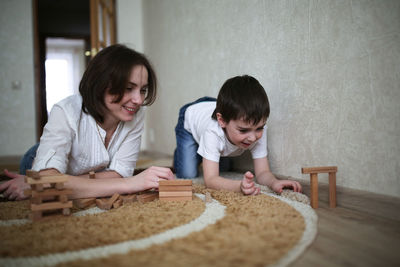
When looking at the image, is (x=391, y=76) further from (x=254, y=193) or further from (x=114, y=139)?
(x=114, y=139)

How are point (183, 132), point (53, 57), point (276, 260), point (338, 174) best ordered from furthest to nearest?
point (53, 57) → point (183, 132) → point (338, 174) → point (276, 260)

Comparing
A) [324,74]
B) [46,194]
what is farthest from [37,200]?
[324,74]

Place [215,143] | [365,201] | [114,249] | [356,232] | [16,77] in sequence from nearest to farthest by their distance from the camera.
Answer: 1. [114,249]
2. [356,232]
3. [365,201]
4. [215,143]
5. [16,77]

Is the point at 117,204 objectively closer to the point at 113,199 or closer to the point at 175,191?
the point at 113,199

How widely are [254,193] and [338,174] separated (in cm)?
32

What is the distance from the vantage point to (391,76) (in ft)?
3.09

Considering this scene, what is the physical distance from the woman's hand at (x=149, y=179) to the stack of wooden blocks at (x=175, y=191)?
0.06m

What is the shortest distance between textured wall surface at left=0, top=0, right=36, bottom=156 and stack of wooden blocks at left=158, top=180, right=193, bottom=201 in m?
3.26

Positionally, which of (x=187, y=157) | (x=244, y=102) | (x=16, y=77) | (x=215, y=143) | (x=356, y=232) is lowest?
(x=356, y=232)

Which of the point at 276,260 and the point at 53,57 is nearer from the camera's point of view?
the point at 276,260

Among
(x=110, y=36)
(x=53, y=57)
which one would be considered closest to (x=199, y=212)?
(x=110, y=36)

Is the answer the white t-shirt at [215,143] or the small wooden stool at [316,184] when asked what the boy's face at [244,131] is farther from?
the small wooden stool at [316,184]

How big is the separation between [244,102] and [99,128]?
57 centimetres

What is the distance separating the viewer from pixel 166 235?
0.75 meters
